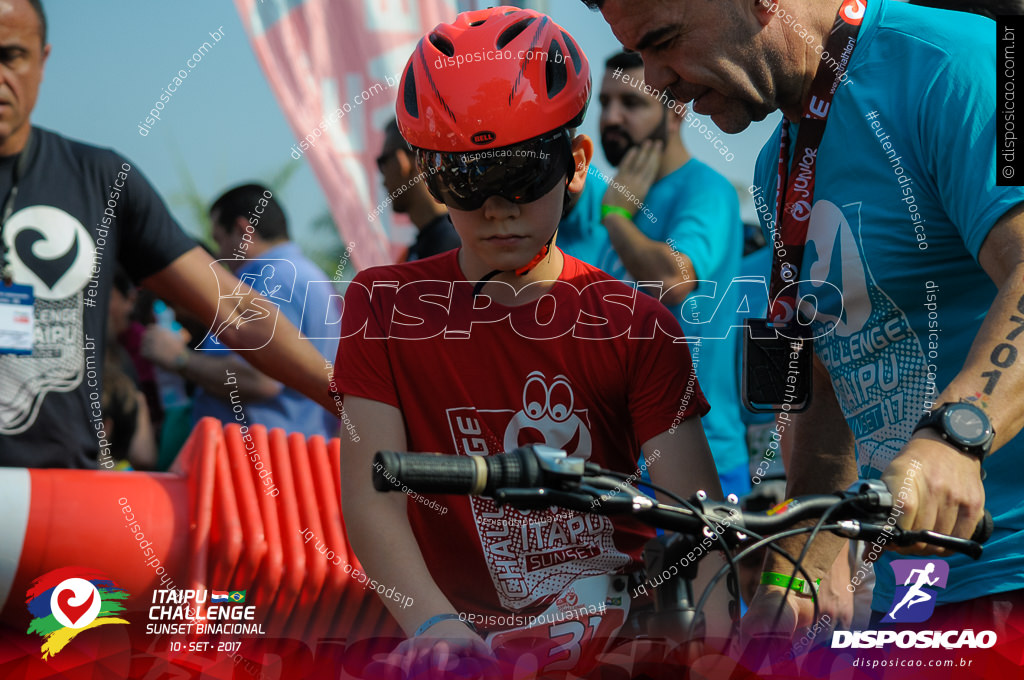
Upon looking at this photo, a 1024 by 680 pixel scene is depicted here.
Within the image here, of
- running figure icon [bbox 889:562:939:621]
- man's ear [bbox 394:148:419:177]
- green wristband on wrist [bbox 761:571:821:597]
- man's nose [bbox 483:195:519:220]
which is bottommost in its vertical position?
green wristband on wrist [bbox 761:571:821:597]

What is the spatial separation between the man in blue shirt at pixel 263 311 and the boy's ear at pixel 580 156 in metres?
1.42

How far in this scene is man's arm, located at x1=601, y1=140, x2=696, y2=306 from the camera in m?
4.29

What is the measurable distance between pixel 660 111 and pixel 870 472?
2992mm

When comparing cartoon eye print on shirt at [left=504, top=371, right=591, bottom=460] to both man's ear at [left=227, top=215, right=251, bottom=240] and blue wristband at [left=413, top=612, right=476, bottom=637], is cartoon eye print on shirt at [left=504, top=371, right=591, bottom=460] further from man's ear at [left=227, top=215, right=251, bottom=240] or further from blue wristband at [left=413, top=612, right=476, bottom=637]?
man's ear at [left=227, top=215, right=251, bottom=240]

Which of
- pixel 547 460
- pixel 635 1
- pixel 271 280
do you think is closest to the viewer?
pixel 547 460

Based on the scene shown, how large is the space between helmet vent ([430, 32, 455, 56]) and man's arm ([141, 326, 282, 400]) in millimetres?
2894

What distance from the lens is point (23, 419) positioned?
13.3 ft

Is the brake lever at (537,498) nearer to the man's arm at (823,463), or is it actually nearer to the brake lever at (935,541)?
the brake lever at (935,541)

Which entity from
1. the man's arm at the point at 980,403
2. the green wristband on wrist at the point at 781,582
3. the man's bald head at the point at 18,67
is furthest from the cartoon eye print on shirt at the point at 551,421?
the man's bald head at the point at 18,67

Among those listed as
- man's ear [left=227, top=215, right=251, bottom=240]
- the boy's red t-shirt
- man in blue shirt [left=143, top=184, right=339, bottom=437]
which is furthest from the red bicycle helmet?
man's ear [left=227, top=215, right=251, bottom=240]

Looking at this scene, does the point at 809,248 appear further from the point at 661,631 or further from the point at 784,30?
the point at 661,631

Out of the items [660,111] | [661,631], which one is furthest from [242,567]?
[660,111]

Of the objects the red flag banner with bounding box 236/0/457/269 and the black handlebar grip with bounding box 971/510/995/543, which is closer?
the black handlebar grip with bounding box 971/510/995/543

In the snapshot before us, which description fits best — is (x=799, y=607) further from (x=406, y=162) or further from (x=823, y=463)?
(x=406, y=162)
